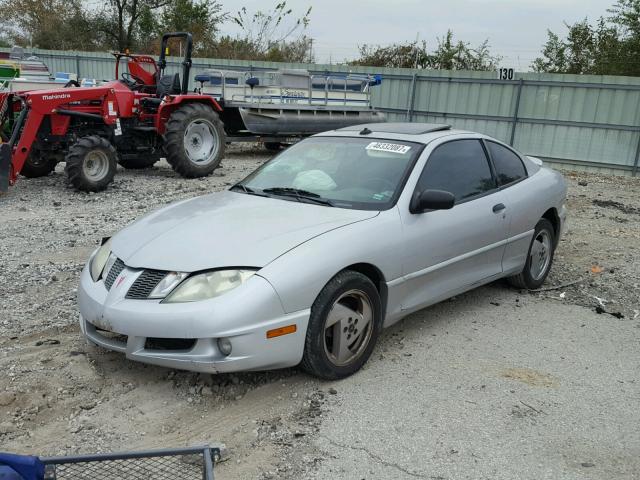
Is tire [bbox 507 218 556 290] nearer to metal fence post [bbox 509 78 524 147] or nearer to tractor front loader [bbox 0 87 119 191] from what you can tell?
tractor front loader [bbox 0 87 119 191]

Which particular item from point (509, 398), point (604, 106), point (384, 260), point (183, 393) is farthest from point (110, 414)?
point (604, 106)

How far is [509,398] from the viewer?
3.77 meters

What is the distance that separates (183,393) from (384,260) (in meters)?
1.47

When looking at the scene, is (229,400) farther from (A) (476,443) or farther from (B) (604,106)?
(B) (604,106)

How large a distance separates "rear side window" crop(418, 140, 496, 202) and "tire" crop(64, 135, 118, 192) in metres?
6.53

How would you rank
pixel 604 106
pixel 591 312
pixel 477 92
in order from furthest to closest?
pixel 477 92, pixel 604 106, pixel 591 312

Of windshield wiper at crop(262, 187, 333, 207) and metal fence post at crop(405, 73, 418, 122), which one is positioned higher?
metal fence post at crop(405, 73, 418, 122)

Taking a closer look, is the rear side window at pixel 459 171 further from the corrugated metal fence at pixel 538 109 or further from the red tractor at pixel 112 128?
the corrugated metal fence at pixel 538 109

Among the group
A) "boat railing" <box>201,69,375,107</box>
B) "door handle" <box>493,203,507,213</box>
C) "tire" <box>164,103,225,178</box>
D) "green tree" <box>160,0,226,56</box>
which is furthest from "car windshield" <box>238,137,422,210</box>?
"green tree" <box>160,0,226,56</box>

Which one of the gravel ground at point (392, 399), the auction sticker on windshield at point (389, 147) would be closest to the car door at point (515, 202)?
the gravel ground at point (392, 399)

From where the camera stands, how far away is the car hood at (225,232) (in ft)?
11.7

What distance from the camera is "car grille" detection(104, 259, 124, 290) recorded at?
3.77 metres

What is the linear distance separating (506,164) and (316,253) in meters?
2.65

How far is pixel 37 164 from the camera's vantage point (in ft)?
34.9
